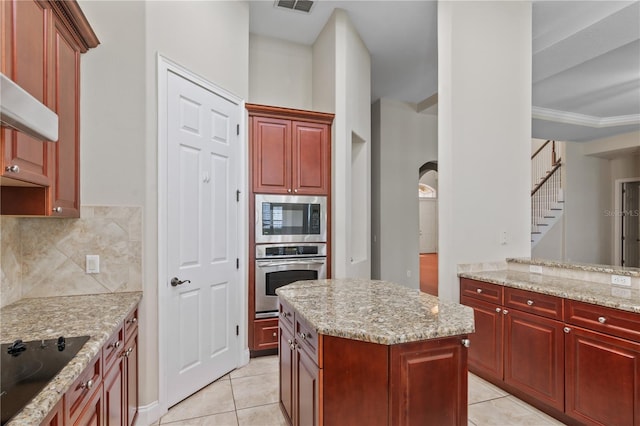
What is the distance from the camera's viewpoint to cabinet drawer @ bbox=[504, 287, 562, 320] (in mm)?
2293

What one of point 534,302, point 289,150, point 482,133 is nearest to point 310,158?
point 289,150

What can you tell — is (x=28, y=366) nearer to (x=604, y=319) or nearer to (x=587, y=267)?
(x=604, y=319)

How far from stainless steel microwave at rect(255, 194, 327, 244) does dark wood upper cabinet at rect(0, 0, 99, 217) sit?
5.35 feet

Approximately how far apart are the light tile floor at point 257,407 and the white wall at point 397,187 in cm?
288

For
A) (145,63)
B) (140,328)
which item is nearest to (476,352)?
(140,328)

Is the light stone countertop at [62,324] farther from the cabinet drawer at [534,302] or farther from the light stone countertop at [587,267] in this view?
the light stone countertop at [587,267]

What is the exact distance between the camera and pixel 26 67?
146cm

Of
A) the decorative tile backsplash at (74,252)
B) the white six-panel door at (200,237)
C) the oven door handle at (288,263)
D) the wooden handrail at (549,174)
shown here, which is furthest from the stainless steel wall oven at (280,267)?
the wooden handrail at (549,174)

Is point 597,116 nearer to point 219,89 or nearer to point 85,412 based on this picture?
point 219,89

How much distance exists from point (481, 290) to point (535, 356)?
0.61m

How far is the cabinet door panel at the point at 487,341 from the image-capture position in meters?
2.70

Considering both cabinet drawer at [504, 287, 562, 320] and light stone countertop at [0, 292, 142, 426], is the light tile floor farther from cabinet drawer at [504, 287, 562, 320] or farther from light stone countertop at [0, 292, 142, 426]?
light stone countertop at [0, 292, 142, 426]

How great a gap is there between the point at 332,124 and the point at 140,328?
2625 mm

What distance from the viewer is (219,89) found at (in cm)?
294
